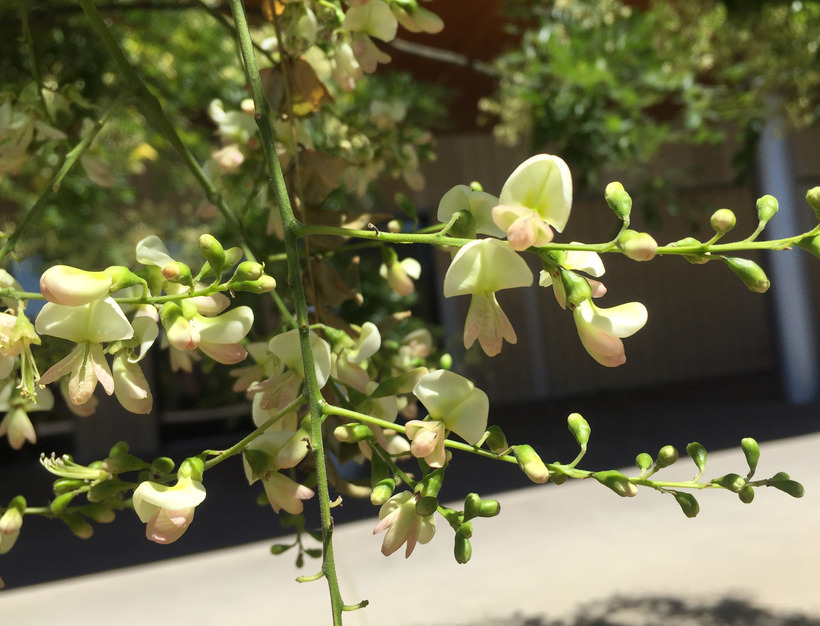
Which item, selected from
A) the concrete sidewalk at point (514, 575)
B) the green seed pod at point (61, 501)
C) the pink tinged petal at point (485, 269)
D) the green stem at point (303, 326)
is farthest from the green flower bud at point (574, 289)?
the concrete sidewalk at point (514, 575)

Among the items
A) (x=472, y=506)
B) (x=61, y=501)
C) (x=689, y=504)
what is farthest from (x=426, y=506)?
(x=61, y=501)

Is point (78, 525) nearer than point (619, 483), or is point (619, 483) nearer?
point (619, 483)

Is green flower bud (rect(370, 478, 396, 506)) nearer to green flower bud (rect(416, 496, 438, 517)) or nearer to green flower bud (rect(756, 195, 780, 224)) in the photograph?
green flower bud (rect(416, 496, 438, 517))

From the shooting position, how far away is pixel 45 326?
1.15 feet

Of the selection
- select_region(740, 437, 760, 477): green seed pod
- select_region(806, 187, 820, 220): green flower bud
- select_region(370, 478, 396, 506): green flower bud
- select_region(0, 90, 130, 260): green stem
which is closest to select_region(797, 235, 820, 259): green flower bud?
select_region(806, 187, 820, 220): green flower bud

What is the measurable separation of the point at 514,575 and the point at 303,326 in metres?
2.18

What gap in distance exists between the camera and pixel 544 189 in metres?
0.33

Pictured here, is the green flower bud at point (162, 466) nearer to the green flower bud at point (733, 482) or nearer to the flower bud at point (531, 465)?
the flower bud at point (531, 465)

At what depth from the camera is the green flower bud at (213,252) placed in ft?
1.12

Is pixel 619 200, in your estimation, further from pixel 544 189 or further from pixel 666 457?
pixel 666 457

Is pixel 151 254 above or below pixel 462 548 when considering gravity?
above

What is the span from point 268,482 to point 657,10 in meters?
2.13

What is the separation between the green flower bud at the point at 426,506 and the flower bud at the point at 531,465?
1.8 inches

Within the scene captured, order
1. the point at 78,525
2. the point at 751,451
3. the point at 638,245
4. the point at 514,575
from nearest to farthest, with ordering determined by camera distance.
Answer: the point at 638,245
the point at 751,451
the point at 78,525
the point at 514,575
